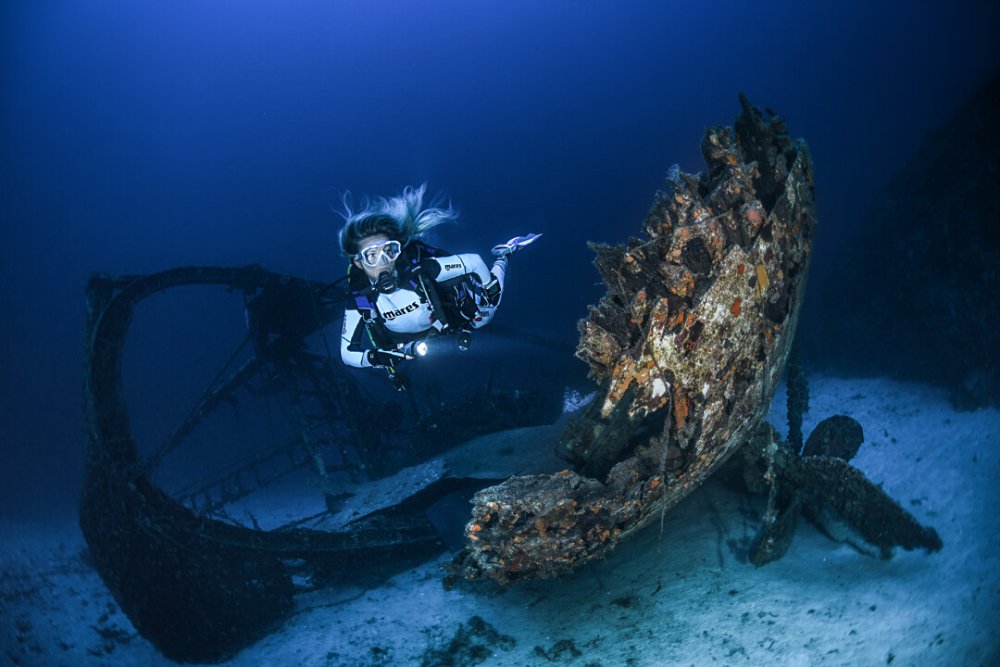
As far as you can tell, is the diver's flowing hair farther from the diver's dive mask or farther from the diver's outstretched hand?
the diver's outstretched hand

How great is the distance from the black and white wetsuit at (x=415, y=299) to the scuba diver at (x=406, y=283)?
0.01 m

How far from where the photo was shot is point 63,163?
110 m

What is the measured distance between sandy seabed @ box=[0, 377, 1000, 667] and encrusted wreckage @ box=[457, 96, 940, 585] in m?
0.81

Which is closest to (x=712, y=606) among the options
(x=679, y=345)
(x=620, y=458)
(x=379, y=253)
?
(x=620, y=458)

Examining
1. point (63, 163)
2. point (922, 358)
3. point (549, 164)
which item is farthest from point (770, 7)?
point (63, 163)

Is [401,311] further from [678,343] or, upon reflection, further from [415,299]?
[678,343]

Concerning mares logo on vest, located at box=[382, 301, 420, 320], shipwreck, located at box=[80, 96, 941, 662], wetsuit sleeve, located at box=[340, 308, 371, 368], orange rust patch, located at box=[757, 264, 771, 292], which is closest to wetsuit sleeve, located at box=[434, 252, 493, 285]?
mares logo on vest, located at box=[382, 301, 420, 320]

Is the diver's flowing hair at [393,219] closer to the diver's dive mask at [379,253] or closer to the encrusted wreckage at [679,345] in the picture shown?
the diver's dive mask at [379,253]

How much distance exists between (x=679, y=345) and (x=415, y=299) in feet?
9.74

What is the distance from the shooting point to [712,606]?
323cm

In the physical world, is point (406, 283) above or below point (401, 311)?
above

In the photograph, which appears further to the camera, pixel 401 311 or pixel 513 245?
pixel 513 245

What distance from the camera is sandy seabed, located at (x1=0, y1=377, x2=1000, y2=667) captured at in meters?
2.78

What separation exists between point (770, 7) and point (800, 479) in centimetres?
12567
